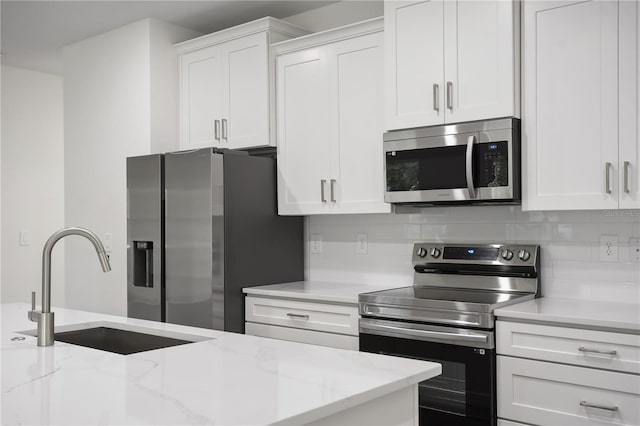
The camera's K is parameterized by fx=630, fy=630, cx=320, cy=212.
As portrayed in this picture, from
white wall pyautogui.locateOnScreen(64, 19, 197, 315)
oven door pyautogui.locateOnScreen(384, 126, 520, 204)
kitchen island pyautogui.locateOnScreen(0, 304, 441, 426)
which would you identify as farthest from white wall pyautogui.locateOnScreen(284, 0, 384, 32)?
kitchen island pyautogui.locateOnScreen(0, 304, 441, 426)

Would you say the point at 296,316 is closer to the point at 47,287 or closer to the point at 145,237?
the point at 145,237

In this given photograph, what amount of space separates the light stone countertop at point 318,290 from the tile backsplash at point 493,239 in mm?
130

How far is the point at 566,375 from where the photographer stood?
2.52 metres

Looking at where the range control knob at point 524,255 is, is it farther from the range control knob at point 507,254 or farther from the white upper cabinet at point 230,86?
the white upper cabinet at point 230,86

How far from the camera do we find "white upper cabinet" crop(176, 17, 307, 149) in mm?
3945

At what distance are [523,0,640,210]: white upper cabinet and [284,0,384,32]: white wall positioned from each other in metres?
1.22

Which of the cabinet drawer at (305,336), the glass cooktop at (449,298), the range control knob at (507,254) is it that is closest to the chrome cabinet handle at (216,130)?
the cabinet drawer at (305,336)

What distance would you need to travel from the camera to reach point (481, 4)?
2.97 meters

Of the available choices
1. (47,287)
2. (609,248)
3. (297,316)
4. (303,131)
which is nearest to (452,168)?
(609,248)

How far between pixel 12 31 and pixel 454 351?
3937mm

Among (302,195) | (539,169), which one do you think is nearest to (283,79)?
(302,195)

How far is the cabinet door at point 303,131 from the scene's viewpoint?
12.2 feet

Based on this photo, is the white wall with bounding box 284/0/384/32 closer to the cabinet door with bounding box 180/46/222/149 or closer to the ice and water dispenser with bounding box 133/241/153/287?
the cabinet door with bounding box 180/46/222/149

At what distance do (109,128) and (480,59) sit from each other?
2805 millimetres
